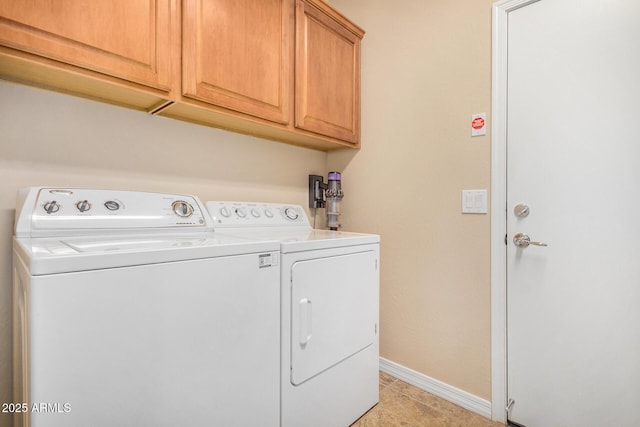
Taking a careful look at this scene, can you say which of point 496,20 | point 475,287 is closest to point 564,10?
point 496,20

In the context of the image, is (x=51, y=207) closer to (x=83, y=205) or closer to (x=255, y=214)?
(x=83, y=205)

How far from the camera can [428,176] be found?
1.74m

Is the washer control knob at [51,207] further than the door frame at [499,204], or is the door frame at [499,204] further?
the door frame at [499,204]

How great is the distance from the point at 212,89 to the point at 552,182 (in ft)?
5.10

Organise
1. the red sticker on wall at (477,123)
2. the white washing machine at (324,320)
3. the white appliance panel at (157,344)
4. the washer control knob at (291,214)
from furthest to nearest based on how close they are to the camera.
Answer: the washer control knob at (291,214)
the red sticker on wall at (477,123)
the white washing machine at (324,320)
the white appliance panel at (157,344)

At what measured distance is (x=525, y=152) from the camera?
1.41m

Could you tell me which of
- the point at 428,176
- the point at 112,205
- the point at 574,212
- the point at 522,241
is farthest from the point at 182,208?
the point at 574,212

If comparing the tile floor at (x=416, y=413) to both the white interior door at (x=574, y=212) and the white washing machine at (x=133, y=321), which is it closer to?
the white interior door at (x=574, y=212)

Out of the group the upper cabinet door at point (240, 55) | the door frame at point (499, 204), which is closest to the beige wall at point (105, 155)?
the upper cabinet door at point (240, 55)

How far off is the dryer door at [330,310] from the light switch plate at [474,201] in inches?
21.8

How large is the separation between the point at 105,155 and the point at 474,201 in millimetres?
1760

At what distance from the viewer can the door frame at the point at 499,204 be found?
1460 millimetres

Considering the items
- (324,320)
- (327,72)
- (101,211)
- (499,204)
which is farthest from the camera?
(327,72)

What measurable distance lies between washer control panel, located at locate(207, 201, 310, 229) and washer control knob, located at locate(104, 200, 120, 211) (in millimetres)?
404
